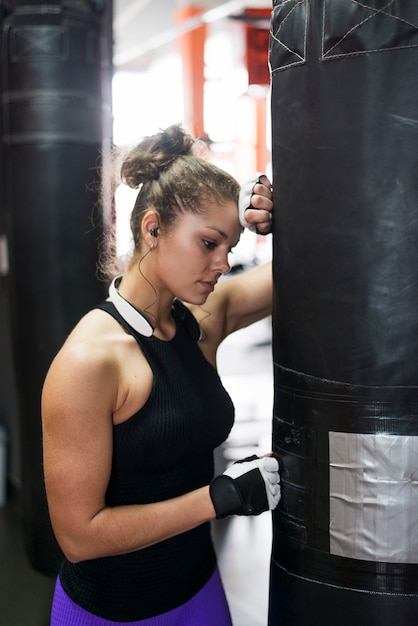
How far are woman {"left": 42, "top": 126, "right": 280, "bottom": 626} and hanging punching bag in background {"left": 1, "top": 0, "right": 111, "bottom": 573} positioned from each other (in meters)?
1.19

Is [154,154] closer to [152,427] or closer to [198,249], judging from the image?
[198,249]

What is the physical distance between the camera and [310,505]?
117 centimetres

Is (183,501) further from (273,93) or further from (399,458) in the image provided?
(273,93)

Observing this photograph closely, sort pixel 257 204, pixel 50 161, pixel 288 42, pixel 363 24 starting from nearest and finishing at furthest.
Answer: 1. pixel 363 24
2. pixel 288 42
3. pixel 257 204
4. pixel 50 161

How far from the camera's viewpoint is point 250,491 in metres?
1.23

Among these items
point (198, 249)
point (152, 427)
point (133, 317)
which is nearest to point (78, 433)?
point (152, 427)

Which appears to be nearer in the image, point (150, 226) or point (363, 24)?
point (363, 24)

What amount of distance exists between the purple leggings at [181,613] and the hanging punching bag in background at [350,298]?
267 millimetres

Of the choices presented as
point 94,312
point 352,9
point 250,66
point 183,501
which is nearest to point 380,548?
point 183,501

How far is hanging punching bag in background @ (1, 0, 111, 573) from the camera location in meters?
2.57

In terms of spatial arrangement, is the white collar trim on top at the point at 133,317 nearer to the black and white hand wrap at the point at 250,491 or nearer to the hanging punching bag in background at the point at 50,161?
the black and white hand wrap at the point at 250,491

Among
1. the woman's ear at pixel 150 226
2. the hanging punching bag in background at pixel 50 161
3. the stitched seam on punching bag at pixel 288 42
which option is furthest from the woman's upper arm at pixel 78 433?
the hanging punching bag in background at pixel 50 161

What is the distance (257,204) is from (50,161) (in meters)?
1.54

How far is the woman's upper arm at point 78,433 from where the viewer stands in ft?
3.93
